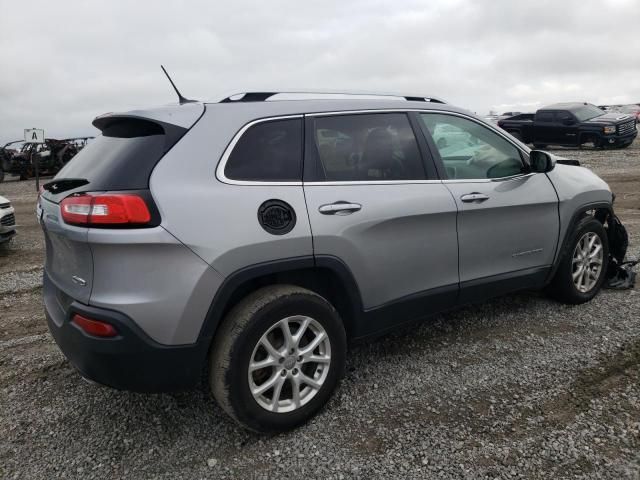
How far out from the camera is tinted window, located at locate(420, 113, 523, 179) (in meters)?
3.47

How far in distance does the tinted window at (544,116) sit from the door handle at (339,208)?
17.9m

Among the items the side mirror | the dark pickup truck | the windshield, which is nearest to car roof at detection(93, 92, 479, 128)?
the side mirror

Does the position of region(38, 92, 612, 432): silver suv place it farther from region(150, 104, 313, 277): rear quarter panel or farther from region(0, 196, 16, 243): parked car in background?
region(0, 196, 16, 243): parked car in background

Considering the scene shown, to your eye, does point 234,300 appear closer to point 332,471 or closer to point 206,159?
point 206,159

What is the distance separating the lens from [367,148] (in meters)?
3.13

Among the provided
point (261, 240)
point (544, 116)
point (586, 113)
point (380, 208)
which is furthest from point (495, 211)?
point (586, 113)

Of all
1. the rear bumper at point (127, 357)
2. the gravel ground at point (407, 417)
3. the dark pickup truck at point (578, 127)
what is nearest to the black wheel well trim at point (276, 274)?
the rear bumper at point (127, 357)

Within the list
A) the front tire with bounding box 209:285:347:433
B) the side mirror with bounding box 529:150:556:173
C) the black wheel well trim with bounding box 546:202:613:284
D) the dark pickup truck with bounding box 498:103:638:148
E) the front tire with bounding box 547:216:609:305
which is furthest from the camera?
the dark pickup truck with bounding box 498:103:638:148

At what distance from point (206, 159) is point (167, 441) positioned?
148cm

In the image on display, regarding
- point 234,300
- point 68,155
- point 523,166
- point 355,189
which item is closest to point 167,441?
point 234,300

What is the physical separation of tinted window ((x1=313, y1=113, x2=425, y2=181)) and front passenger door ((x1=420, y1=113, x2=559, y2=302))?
0.21 metres

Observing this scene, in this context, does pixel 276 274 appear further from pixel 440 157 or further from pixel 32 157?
pixel 32 157

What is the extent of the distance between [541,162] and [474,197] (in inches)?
29.7

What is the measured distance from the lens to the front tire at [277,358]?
2539 millimetres
